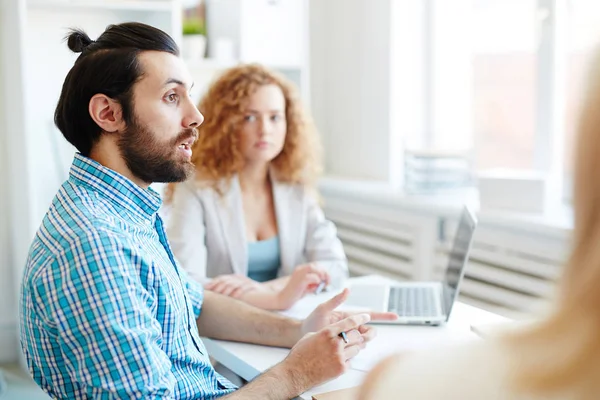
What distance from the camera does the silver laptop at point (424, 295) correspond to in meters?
1.73

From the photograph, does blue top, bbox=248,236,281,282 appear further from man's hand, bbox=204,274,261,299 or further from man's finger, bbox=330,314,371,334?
man's finger, bbox=330,314,371,334

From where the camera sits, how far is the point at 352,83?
3670 millimetres

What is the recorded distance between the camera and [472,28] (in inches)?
129

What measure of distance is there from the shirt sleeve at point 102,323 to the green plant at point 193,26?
202 centimetres

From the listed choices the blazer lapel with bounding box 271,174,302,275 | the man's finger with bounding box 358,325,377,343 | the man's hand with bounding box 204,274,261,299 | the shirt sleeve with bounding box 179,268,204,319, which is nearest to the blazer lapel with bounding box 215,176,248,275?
the blazer lapel with bounding box 271,174,302,275

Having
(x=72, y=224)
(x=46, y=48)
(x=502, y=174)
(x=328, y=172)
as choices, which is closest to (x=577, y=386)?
(x=72, y=224)

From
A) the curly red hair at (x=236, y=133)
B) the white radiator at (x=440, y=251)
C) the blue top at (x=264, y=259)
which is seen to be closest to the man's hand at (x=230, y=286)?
the blue top at (x=264, y=259)

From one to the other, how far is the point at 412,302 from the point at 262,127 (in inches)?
30.8

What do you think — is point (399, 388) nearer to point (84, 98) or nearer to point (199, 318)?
point (84, 98)

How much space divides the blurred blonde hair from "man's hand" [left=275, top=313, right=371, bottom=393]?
766 mm

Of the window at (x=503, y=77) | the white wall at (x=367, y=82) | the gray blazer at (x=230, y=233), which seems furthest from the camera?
the white wall at (x=367, y=82)

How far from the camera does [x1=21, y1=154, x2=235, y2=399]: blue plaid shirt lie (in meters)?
1.15

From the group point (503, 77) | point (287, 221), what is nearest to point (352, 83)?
point (503, 77)

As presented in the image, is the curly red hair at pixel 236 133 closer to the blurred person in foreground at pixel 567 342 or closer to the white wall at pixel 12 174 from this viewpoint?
the white wall at pixel 12 174
